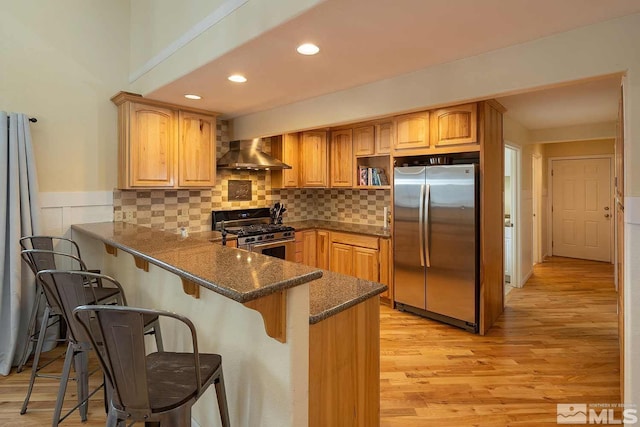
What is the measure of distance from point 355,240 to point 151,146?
255cm

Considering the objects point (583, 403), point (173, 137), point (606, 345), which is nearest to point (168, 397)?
point (583, 403)

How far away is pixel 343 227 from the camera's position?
16.2 feet

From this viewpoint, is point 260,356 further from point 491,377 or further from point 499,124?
point 499,124

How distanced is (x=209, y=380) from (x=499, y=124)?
3.73 metres

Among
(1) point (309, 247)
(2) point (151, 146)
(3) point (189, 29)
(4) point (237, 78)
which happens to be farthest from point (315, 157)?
(3) point (189, 29)

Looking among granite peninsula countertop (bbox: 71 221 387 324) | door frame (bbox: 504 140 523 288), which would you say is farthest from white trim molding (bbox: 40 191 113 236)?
door frame (bbox: 504 140 523 288)

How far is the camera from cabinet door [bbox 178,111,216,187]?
376cm

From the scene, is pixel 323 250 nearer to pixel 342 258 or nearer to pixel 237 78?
pixel 342 258

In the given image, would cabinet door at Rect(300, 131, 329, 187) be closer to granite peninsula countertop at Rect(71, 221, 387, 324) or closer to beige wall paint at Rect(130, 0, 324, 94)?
beige wall paint at Rect(130, 0, 324, 94)

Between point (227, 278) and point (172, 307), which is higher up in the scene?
point (227, 278)

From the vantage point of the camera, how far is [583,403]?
2.38m

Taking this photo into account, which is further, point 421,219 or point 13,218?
point 421,219

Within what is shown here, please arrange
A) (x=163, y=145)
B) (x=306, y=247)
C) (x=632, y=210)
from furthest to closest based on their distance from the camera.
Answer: (x=306, y=247)
(x=163, y=145)
(x=632, y=210)

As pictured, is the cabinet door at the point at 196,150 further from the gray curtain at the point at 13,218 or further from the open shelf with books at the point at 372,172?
the open shelf with books at the point at 372,172
